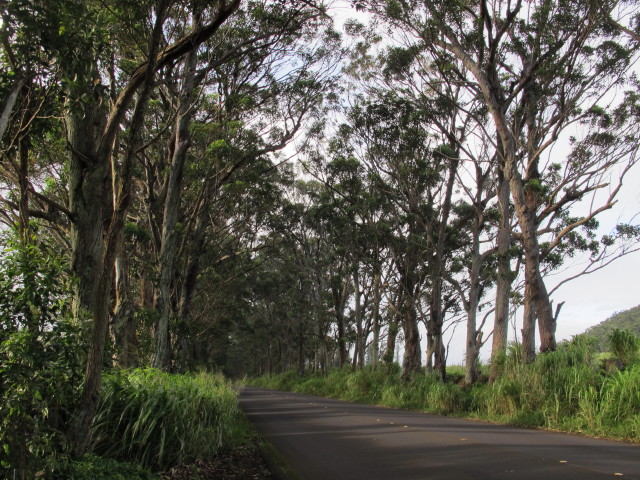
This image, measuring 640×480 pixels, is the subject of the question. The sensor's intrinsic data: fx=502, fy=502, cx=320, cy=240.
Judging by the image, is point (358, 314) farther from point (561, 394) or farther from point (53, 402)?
point (53, 402)

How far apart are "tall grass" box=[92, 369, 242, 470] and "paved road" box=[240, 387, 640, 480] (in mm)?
1517

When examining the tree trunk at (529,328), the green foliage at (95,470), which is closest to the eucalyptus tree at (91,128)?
the green foliage at (95,470)

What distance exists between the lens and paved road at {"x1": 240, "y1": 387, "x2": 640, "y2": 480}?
5.87m

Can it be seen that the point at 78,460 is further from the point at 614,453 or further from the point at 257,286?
the point at 257,286

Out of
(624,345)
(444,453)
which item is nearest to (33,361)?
(444,453)

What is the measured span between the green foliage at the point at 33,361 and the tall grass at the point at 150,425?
1.05 metres

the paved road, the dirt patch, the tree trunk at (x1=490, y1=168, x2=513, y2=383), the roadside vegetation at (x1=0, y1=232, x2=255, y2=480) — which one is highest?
the tree trunk at (x1=490, y1=168, x2=513, y2=383)

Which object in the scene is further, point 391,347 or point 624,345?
point 391,347

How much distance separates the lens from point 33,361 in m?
4.13

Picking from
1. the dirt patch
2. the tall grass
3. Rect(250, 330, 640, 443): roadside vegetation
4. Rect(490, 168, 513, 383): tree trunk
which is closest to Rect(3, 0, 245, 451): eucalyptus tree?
the tall grass

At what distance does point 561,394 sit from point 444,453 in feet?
14.2

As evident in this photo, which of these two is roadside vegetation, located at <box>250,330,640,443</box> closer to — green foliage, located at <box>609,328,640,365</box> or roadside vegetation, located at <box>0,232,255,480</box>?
green foliage, located at <box>609,328,640,365</box>

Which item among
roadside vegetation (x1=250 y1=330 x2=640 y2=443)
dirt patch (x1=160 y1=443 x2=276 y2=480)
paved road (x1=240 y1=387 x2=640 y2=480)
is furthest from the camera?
roadside vegetation (x1=250 y1=330 x2=640 y2=443)

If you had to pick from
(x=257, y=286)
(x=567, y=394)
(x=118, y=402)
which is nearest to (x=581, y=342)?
(x=567, y=394)
